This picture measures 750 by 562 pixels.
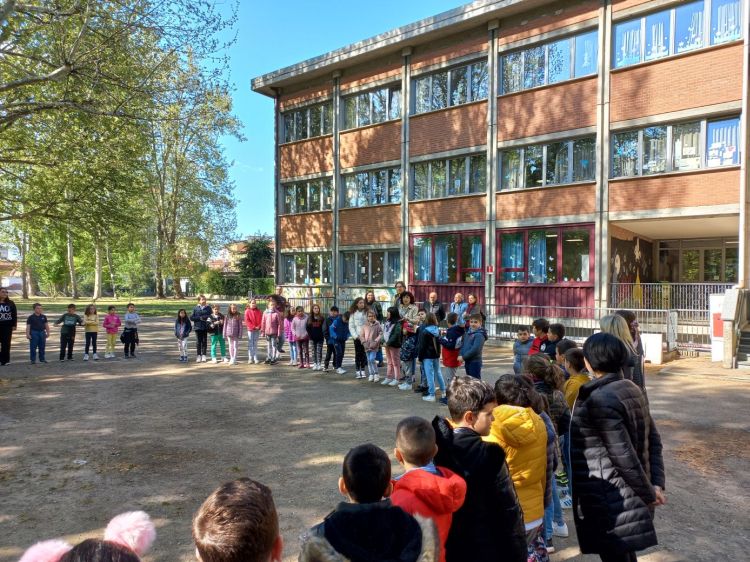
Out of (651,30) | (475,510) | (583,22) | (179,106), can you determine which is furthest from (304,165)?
(475,510)

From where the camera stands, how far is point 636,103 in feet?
54.2

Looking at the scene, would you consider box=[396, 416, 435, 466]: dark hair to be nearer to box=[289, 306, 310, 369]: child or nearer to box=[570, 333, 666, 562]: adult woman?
box=[570, 333, 666, 562]: adult woman

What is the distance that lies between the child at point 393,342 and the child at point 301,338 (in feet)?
8.95

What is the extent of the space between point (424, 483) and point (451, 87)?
815 inches

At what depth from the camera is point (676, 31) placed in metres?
15.9

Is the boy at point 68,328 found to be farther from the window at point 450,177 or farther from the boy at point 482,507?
the boy at point 482,507

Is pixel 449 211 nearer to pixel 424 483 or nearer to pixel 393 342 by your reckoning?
pixel 393 342

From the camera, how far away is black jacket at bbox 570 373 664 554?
2.90 metres

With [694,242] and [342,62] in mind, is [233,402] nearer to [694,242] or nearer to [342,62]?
[342,62]

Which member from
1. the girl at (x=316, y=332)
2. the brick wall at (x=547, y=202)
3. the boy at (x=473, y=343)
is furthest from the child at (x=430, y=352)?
the brick wall at (x=547, y=202)

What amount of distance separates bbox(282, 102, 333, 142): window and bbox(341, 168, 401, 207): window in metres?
3.01

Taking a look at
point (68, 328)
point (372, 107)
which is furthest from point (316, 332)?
point (372, 107)

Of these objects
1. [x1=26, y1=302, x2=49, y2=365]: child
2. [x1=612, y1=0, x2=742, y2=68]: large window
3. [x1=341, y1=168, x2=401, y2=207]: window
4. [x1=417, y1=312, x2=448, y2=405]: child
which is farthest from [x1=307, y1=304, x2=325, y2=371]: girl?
[x1=612, y1=0, x2=742, y2=68]: large window

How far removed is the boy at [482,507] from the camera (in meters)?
2.55
